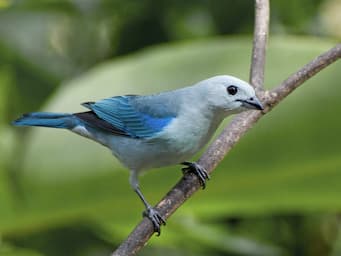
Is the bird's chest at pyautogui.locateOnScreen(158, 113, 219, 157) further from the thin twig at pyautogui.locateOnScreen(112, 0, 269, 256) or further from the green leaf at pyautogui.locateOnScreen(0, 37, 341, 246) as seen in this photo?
the green leaf at pyautogui.locateOnScreen(0, 37, 341, 246)

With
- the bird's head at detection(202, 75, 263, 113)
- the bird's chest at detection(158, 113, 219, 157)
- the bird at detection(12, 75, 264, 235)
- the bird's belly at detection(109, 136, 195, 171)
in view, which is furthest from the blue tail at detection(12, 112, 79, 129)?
the bird's head at detection(202, 75, 263, 113)

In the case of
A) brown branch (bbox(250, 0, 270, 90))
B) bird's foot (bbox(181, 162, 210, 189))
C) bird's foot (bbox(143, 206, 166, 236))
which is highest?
brown branch (bbox(250, 0, 270, 90))

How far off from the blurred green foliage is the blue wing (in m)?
0.42

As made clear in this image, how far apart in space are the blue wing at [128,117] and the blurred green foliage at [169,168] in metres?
0.42

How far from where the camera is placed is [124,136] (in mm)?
2211

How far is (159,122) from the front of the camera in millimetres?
2123

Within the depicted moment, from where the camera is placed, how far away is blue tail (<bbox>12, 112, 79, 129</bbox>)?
2.19m

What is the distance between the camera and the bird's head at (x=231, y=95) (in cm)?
196

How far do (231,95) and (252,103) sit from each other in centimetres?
6

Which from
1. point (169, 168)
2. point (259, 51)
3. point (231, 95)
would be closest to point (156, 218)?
point (231, 95)

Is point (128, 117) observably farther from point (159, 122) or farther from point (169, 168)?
point (169, 168)

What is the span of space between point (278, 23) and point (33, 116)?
5.46ft

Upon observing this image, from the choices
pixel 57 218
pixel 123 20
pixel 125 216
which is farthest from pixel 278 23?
pixel 57 218

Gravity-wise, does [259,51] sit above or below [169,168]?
below
